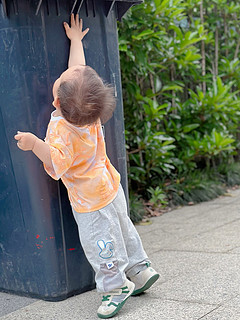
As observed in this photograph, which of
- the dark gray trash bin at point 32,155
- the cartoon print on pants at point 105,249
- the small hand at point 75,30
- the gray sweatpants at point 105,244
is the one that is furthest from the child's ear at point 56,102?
the cartoon print on pants at point 105,249

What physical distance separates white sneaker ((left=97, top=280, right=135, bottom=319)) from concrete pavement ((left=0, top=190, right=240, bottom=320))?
39mm

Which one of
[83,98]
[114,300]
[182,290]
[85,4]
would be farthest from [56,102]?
[182,290]

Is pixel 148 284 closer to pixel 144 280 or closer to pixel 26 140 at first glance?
pixel 144 280

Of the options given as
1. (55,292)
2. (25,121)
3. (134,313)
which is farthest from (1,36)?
(134,313)

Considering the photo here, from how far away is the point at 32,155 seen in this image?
2377mm

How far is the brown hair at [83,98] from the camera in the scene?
2.11m

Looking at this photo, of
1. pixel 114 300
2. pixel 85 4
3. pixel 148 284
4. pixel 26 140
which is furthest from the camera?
pixel 85 4

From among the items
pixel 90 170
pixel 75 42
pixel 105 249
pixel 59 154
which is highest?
pixel 75 42

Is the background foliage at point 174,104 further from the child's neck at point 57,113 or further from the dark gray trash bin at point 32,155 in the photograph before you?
the child's neck at point 57,113

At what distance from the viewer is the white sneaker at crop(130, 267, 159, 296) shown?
238cm

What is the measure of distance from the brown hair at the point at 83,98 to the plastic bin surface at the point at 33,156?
235 millimetres

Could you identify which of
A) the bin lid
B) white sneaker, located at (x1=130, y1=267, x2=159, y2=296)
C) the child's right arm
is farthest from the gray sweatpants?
the bin lid

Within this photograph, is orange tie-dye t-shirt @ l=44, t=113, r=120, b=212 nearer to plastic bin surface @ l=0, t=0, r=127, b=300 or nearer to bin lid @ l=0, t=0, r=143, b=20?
plastic bin surface @ l=0, t=0, r=127, b=300

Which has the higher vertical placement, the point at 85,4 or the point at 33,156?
the point at 85,4
